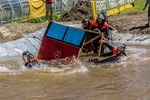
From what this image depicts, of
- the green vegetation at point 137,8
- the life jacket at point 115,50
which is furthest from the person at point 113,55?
the green vegetation at point 137,8

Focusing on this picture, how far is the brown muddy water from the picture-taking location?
8758 mm

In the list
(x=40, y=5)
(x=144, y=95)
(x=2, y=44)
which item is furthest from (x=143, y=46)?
(x=40, y=5)

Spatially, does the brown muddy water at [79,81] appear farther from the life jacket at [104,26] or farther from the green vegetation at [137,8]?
the green vegetation at [137,8]

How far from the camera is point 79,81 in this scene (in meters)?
10.3

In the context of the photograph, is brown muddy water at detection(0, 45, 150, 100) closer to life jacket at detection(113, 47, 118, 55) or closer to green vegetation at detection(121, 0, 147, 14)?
life jacket at detection(113, 47, 118, 55)

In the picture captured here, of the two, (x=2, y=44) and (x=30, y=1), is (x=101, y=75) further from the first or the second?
(x=30, y=1)

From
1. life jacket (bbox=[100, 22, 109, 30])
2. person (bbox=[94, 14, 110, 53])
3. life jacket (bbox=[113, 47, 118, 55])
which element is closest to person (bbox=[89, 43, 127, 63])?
life jacket (bbox=[113, 47, 118, 55])

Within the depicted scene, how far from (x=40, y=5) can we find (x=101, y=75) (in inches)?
590

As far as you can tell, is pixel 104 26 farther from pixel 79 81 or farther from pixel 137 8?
pixel 137 8

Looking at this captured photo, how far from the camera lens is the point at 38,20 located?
22812 mm

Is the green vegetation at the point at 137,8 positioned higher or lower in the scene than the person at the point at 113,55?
lower

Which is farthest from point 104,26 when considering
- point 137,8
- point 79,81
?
point 137,8

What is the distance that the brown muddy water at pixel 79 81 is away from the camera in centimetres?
876

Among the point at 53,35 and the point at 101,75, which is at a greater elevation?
the point at 53,35
